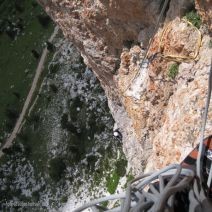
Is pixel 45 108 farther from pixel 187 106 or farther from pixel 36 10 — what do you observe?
pixel 187 106

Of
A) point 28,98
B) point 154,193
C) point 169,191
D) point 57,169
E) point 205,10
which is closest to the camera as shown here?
point 169,191

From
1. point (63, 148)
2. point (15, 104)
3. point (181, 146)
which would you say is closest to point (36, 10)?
point (15, 104)

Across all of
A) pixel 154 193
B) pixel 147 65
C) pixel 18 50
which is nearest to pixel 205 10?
pixel 147 65

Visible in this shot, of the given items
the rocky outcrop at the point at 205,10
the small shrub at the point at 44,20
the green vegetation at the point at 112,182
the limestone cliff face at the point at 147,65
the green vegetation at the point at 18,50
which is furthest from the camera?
the small shrub at the point at 44,20

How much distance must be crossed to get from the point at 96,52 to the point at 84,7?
332 centimetres

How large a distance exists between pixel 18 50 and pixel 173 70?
43.2m

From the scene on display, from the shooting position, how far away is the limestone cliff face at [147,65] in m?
12.6

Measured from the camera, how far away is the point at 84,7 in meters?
20.7

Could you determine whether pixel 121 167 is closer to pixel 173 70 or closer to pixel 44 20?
pixel 173 70

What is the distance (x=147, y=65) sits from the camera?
17.8 metres

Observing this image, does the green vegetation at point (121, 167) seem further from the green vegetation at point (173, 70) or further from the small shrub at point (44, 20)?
the small shrub at point (44, 20)

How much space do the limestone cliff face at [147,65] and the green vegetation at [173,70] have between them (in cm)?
12

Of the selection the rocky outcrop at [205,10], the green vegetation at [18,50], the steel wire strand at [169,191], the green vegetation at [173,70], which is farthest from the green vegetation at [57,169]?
the steel wire strand at [169,191]

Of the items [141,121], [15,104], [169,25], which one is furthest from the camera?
[15,104]
